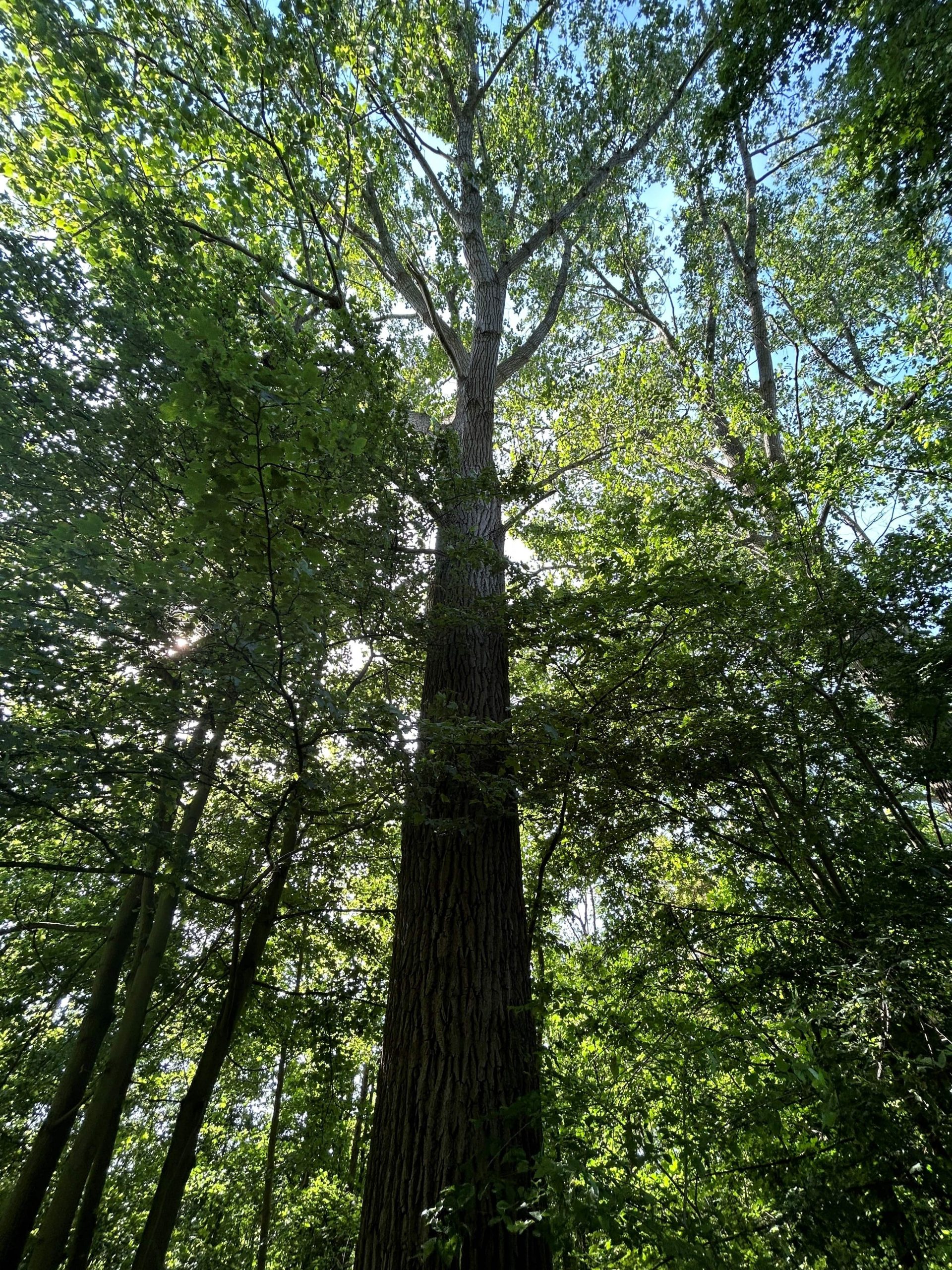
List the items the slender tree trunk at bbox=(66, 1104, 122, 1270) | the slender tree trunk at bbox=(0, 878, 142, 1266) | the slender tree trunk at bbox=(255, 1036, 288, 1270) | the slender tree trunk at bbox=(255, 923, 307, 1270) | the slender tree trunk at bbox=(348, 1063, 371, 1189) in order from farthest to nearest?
the slender tree trunk at bbox=(348, 1063, 371, 1189) → the slender tree trunk at bbox=(255, 1036, 288, 1270) → the slender tree trunk at bbox=(255, 923, 307, 1270) → the slender tree trunk at bbox=(0, 878, 142, 1266) → the slender tree trunk at bbox=(66, 1104, 122, 1270)

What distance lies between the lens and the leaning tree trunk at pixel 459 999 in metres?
1.87

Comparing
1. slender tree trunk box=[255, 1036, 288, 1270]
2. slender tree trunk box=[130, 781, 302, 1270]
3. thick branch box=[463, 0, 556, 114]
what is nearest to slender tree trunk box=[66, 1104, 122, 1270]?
slender tree trunk box=[130, 781, 302, 1270]

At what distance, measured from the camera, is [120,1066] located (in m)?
3.25

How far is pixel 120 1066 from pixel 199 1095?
709 mm

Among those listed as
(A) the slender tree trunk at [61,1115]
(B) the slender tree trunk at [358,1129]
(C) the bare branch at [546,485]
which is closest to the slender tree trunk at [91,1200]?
(A) the slender tree trunk at [61,1115]

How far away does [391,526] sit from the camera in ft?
12.9

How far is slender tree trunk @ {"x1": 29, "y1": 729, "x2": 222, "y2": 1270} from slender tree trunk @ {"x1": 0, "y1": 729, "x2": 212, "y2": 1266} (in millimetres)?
148

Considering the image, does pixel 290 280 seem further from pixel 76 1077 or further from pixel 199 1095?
pixel 76 1077

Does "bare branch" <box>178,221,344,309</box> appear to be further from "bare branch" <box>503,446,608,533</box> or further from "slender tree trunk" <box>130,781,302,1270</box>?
"slender tree trunk" <box>130,781,302,1270</box>

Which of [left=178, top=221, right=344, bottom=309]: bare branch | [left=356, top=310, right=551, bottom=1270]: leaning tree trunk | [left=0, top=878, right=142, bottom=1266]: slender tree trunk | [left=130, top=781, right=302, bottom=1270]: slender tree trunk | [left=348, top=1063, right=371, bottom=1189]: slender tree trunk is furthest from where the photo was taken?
[left=348, top=1063, right=371, bottom=1189]: slender tree trunk

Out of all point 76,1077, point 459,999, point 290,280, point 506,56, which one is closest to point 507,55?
point 506,56

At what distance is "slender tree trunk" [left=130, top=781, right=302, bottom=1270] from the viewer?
2.68 metres

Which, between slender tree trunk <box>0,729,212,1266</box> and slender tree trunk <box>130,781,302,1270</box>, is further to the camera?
slender tree trunk <box>0,729,212,1266</box>

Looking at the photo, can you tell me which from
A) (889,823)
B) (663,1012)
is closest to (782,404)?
(889,823)
